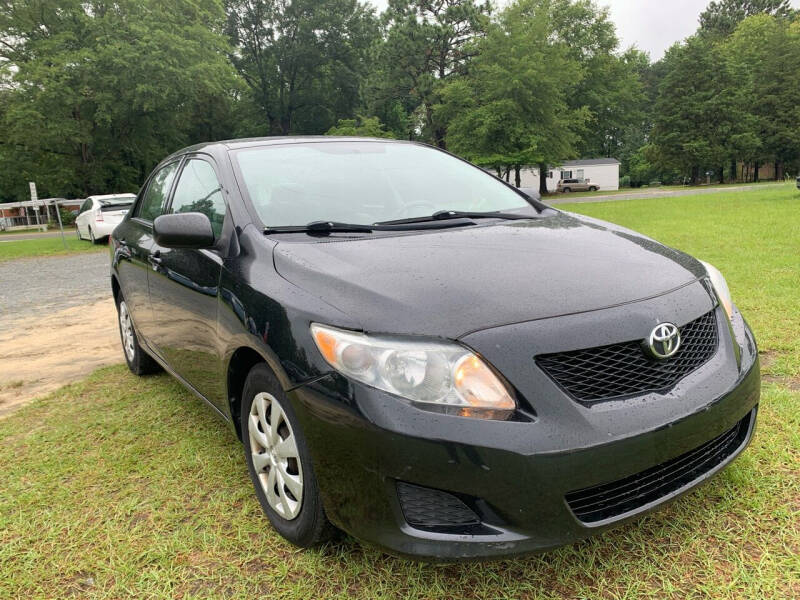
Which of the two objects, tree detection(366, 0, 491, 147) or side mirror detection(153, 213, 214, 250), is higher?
tree detection(366, 0, 491, 147)

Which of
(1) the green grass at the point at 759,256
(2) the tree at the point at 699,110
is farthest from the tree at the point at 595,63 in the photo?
(1) the green grass at the point at 759,256

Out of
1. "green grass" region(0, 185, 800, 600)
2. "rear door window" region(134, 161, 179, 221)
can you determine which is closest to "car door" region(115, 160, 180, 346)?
"rear door window" region(134, 161, 179, 221)

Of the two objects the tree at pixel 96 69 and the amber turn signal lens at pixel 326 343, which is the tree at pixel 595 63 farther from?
the amber turn signal lens at pixel 326 343

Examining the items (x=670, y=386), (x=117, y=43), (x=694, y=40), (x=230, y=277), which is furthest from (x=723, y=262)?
(x=694, y=40)

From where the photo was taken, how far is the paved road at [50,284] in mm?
7824

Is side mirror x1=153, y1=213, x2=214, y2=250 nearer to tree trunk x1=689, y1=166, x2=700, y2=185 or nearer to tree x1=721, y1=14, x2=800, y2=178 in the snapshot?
tree x1=721, y1=14, x2=800, y2=178

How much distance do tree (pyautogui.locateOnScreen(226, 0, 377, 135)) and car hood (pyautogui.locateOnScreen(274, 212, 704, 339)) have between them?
4802 cm

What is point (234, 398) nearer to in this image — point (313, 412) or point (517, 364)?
point (313, 412)

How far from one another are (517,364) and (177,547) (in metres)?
1.53

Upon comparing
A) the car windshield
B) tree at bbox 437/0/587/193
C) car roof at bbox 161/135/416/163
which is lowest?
the car windshield

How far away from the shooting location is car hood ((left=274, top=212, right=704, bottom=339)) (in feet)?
5.81

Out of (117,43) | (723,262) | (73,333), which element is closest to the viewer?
(73,333)

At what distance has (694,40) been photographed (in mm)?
47312

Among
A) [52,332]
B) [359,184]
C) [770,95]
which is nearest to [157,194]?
[359,184]
